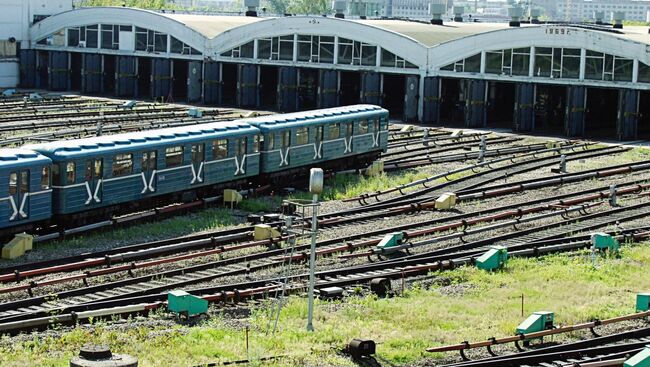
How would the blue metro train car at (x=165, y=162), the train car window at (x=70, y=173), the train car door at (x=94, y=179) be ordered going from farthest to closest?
the train car door at (x=94, y=179)
the train car window at (x=70, y=173)
the blue metro train car at (x=165, y=162)

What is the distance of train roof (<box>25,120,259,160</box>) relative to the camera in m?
29.1

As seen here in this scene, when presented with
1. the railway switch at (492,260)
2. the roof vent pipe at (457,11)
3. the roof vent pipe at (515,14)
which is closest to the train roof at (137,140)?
the railway switch at (492,260)

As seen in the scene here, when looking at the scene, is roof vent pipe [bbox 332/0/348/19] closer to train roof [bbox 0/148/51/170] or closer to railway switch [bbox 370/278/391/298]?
train roof [bbox 0/148/51/170]

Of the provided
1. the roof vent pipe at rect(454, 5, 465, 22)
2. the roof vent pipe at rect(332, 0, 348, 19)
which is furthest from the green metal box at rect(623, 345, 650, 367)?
the roof vent pipe at rect(454, 5, 465, 22)

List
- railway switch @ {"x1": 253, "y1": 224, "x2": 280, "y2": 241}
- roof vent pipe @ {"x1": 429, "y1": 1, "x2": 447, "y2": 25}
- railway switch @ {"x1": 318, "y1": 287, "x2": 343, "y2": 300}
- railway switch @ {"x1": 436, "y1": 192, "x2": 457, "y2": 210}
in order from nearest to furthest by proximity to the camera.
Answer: railway switch @ {"x1": 318, "y1": 287, "x2": 343, "y2": 300} < railway switch @ {"x1": 253, "y1": 224, "x2": 280, "y2": 241} < railway switch @ {"x1": 436, "y1": 192, "x2": 457, "y2": 210} < roof vent pipe @ {"x1": 429, "y1": 1, "x2": 447, "y2": 25}

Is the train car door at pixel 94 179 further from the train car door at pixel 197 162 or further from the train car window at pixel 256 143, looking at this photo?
the train car window at pixel 256 143

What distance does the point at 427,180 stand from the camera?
39156mm

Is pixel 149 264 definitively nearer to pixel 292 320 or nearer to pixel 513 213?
pixel 292 320

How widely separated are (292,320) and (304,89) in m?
47.9

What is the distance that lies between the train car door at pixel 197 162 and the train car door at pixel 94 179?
4226mm

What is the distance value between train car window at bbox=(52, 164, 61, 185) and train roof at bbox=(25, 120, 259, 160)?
0.24 m

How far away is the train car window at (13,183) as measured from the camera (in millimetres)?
26919

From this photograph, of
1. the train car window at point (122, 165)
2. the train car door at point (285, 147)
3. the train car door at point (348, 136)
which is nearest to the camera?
the train car window at point (122, 165)

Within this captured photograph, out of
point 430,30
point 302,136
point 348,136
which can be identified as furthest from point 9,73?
point 302,136
